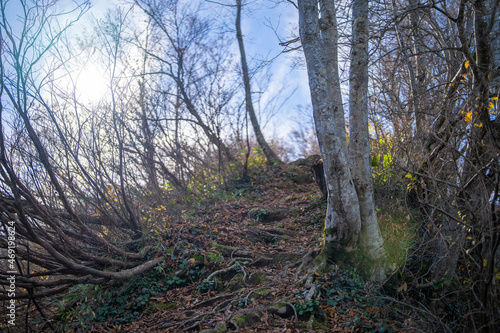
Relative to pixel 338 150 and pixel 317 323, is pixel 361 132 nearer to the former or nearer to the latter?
pixel 338 150

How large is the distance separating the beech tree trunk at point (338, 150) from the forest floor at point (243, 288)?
384 millimetres

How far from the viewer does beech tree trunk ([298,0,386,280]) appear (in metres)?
4.77

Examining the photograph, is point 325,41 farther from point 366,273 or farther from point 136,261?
point 136,261

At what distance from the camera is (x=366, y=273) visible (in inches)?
190

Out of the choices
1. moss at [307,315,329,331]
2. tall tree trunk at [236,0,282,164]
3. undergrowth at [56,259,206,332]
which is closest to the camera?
moss at [307,315,329,331]

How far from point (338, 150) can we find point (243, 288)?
8.12 feet

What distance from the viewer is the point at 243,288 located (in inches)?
195

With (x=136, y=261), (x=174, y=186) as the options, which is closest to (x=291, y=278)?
(x=136, y=261)

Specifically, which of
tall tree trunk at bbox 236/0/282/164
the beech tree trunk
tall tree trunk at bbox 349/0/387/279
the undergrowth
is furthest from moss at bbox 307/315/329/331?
tall tree trunk at bbox 236/0/282/164

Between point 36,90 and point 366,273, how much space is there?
5.35 m

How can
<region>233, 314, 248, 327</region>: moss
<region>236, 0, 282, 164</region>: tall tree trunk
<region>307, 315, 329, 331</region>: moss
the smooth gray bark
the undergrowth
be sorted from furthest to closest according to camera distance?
<region>236, 0, 282, 164</region>: tall tree trunk
the smooth gray bark
the undergrowth
<region>233, 314, 248, 327</region>: moss
<region>307, 315, 329, 331</region>: moss

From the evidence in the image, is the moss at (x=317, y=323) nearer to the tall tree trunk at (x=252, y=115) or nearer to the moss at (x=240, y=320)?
the moss at (x=240, y=320)

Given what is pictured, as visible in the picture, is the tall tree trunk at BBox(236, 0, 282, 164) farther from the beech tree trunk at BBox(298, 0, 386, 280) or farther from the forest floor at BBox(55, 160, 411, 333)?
the beech tree trunk at BBox(298, 0, 386, 280)

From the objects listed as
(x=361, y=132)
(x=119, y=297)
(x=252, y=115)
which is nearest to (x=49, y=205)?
(x=119, y=297)
